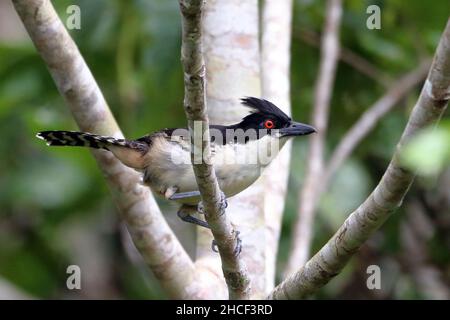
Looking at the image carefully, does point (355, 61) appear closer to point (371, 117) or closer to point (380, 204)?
point (371, 117)

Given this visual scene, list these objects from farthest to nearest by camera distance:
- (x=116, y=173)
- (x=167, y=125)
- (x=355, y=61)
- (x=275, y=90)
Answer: (x=355, y=61), (x=167, y=125), (x=275, y=90), (x=116, y=173)

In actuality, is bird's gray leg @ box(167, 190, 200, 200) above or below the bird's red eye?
below

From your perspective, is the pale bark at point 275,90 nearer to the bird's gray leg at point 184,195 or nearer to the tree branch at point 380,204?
the bird's gray leg at point 184,195

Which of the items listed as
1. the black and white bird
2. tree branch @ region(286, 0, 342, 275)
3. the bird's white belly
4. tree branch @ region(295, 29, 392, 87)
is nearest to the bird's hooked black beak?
the black and white bird

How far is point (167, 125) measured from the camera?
538 centimetres

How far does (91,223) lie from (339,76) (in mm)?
2420

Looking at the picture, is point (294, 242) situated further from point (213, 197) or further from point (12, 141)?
point (12, 141)

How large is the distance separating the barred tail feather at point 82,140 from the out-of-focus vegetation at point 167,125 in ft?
5.12

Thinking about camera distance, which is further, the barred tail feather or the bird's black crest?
the bird's black crest

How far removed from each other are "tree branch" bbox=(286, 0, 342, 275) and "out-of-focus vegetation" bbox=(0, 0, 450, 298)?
399 mm

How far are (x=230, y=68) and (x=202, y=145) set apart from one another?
1779mm

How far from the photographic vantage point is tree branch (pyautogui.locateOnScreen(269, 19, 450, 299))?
2256 mm

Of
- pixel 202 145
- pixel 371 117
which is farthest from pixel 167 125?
pixel 202 145

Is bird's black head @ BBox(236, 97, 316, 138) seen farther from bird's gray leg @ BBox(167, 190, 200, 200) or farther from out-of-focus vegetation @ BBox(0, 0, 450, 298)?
out-of-focus vegetation @ BBox(0, 0, 450, 298)
